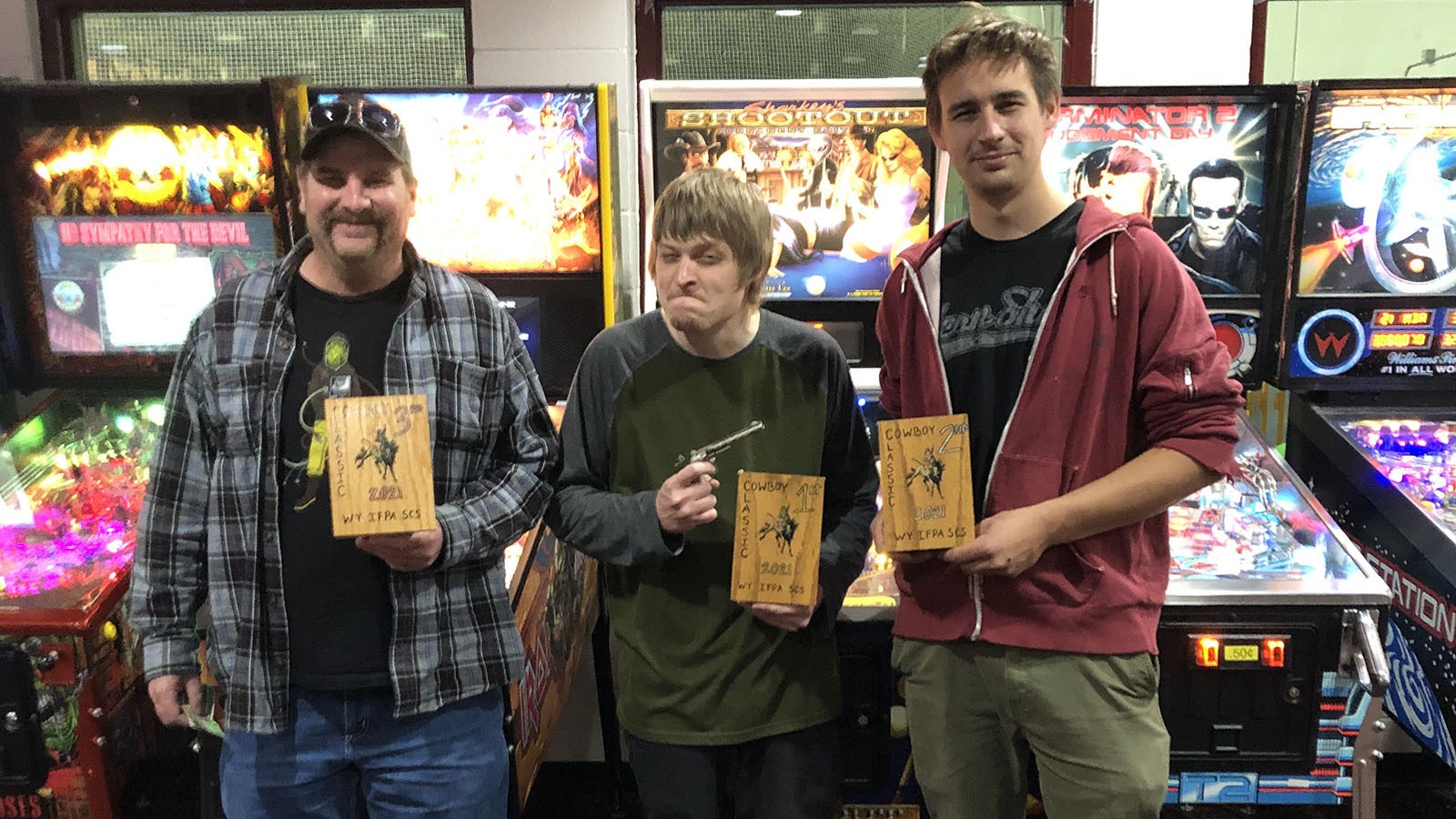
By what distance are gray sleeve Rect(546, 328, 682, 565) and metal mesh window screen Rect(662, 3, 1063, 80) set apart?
191 cm

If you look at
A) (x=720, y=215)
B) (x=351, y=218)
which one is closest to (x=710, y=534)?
(x=720, y=215)

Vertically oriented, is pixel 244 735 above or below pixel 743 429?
below

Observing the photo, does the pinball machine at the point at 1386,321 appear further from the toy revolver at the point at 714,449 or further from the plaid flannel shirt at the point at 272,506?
the plaid flannel shirt at the point at 272,506

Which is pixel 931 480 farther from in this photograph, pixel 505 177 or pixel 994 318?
pixel 505 177

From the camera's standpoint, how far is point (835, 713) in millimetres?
1668

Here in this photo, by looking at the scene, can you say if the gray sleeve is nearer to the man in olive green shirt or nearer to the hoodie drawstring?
the man in olive green shirt

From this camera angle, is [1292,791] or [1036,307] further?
[1292,791]

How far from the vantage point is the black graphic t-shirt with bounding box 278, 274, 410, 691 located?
1504 millimetres

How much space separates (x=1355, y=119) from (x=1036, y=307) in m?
1.52

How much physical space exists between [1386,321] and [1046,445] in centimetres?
161

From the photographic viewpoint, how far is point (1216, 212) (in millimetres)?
2533

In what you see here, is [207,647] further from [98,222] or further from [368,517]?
[98,222]

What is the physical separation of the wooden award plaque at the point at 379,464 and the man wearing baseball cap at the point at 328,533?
0.06 m

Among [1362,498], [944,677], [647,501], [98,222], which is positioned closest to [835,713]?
[944,677]
